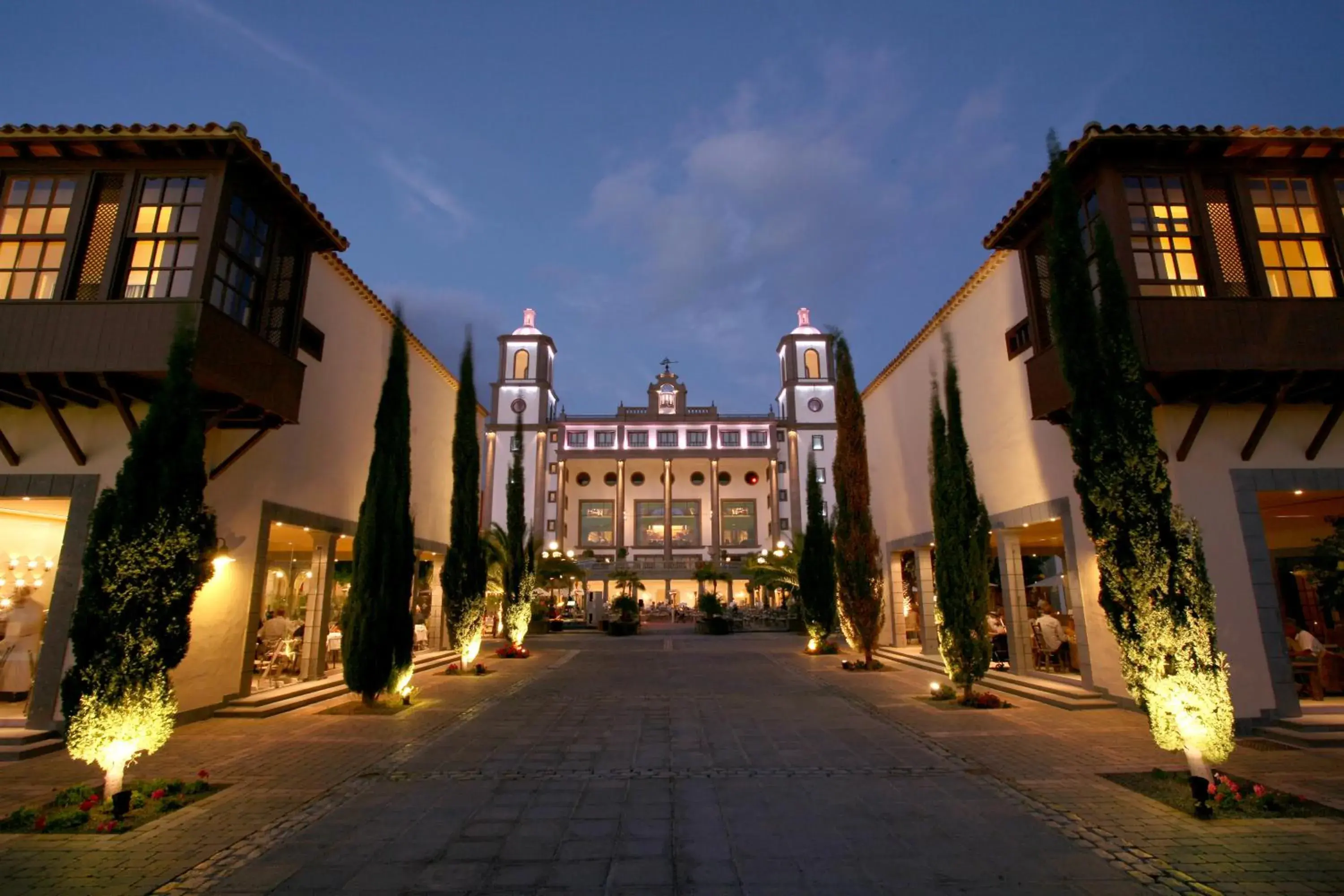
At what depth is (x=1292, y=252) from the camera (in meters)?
9.00

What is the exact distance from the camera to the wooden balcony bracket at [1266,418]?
8.17 meters

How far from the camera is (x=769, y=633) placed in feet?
92.1

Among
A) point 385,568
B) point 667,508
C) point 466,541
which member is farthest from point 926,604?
point 667,508

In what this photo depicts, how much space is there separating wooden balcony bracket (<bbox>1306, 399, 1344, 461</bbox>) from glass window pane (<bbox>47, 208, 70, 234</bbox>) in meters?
17.4

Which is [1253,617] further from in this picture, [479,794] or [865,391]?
[865,391]

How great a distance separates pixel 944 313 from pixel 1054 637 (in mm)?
7366

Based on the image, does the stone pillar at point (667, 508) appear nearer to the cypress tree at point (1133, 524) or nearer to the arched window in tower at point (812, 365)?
the arched window in tower at point (812, 365)

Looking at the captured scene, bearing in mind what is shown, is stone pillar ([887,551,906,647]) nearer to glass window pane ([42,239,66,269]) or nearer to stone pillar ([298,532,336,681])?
stone pillar ([298,532,336,681])

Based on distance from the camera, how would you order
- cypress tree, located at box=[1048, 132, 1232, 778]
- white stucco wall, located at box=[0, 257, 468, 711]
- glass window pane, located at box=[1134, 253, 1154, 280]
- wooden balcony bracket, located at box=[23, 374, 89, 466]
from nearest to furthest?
cypress tree, located at box=[1048, 132, 1232, 778]
wooden balcony bracket, located at box=[23, 374, 89, 466]
white stucco wall, located at box=[0, 257, 468, 711]
glass window pane, located at box=[1134, 253, 1154, 280]

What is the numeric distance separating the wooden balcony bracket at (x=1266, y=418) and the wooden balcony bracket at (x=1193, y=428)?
597 mm

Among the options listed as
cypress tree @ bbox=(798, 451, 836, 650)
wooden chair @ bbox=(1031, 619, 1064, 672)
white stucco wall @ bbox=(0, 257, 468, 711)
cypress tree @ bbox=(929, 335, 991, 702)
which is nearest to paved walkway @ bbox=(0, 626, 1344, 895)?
cypress tree @ bbox=(929, 335, 991, 702)

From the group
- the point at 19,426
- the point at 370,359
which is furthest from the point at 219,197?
the point at 370,359

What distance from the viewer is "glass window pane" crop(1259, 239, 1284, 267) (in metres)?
8.91

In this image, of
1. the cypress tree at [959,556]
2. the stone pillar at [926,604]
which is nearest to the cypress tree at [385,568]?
the cypress tree at [959,556]
